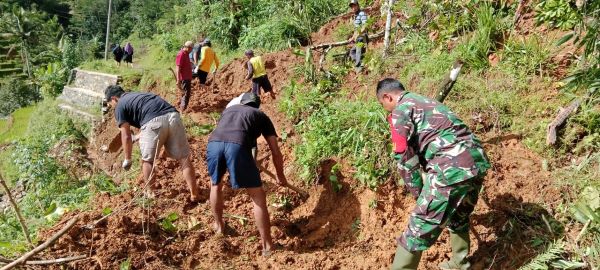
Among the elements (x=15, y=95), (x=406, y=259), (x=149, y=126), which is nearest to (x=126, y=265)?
(x=149, y=126)

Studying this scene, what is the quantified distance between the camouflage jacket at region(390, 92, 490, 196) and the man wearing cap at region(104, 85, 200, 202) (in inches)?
105

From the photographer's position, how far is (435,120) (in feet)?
9.39

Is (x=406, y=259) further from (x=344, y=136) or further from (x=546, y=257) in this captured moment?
(x=344, y=136)

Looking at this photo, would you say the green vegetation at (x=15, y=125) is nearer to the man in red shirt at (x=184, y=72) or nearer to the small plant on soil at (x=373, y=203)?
the man in red shirt at (x=184, y=72)

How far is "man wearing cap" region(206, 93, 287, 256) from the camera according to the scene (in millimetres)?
3643

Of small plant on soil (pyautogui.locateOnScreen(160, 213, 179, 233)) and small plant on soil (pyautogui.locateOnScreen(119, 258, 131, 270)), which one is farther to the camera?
small plant on soil (pyautogui.locateOnScreen(160, 213, 179, 233))

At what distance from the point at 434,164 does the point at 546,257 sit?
3.55 ft

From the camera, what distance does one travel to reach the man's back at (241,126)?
12.1ft

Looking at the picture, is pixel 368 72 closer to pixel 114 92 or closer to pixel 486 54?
pixel 486 54

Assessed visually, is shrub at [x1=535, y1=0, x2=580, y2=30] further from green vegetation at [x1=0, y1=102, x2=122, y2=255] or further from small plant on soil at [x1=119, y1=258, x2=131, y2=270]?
green vegetation at [x1=0, y1=102, x2=122, y2=255]

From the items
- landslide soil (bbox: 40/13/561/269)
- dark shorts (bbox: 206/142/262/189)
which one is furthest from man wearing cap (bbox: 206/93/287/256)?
landslide soil (bbox: 40/13/561/269)

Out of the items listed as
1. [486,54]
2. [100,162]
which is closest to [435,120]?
[486,54]

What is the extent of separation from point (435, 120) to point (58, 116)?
44.3ft

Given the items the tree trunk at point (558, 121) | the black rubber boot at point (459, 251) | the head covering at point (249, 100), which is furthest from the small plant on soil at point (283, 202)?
the tree trunk at point (558, 121)
